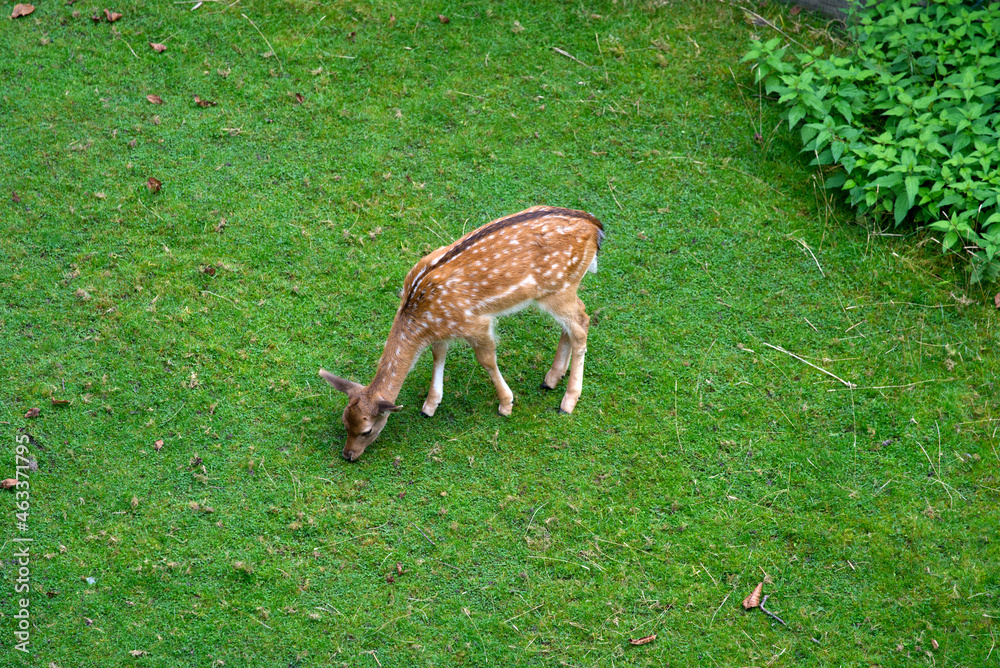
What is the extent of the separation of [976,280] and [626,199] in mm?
2990

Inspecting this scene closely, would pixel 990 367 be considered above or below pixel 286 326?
above

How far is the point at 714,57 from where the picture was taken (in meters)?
9.20

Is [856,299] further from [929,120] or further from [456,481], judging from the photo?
[456,481]

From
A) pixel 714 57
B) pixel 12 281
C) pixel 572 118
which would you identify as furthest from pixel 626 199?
pixel 12 281

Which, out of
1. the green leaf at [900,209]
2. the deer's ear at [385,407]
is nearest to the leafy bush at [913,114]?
the green leaf at [900,209]

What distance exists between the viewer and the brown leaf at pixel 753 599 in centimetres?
590

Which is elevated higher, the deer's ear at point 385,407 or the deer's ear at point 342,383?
the deer's ear at point 385,407

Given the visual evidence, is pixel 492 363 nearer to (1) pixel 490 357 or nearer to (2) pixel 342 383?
(1) pixel 490 357

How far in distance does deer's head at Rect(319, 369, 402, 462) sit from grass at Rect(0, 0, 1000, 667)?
16cm

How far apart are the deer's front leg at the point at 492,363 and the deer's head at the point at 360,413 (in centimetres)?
73

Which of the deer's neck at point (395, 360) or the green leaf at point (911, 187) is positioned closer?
the deer's neck at point (395, 360)

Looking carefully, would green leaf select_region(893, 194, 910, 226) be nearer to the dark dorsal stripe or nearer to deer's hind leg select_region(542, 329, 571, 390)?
the dark dorsal stripe

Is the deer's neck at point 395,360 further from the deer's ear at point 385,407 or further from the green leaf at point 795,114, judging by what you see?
the green leaf at point 795,114

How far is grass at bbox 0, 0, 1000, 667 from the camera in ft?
19.3
